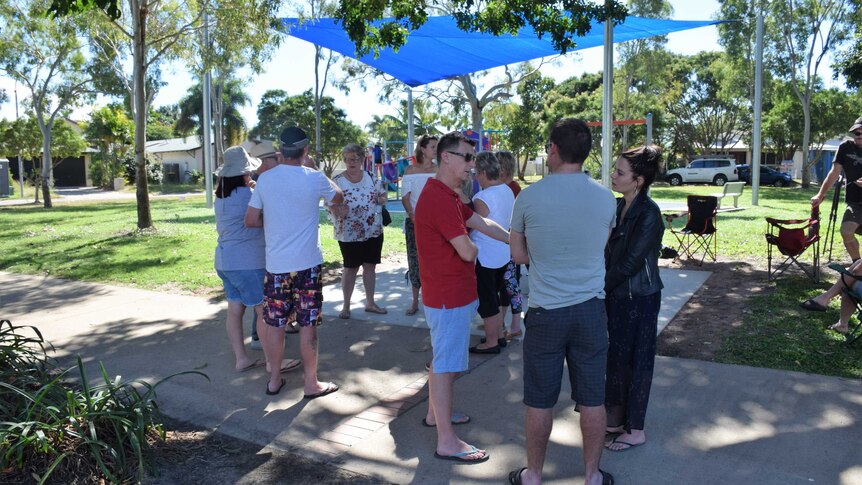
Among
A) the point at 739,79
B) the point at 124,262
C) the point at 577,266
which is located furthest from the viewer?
the point at 739,79

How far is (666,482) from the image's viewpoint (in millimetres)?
3285

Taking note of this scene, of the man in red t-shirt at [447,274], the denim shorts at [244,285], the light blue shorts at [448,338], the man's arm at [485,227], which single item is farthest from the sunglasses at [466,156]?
the denim shorts at [244,285]

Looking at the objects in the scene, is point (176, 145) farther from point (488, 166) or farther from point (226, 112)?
point (488, 166)

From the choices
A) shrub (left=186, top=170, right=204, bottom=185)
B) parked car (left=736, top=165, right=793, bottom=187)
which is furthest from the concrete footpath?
shrub (left=186, top=170, right=204, bottom=185)

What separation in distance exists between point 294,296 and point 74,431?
151 centimetres

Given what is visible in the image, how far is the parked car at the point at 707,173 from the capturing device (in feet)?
125

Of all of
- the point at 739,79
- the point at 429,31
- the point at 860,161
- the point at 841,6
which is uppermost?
the point at 841,6

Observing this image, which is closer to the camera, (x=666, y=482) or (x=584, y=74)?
(x=666, y=482)

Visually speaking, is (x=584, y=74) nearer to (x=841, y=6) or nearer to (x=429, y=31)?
(x=841, y=6)

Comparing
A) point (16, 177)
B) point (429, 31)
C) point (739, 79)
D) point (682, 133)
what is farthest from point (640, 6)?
point (16, 177)

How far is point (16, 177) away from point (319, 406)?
54.2 m

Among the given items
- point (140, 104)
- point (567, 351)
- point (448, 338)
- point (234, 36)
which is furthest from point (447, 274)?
point (140, 104)

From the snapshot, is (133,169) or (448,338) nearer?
(448,338)

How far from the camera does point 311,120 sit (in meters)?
44.3
